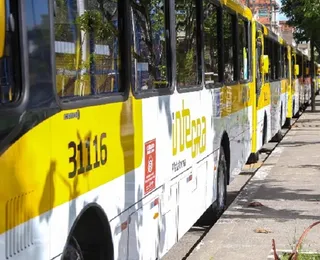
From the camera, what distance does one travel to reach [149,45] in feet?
20.4

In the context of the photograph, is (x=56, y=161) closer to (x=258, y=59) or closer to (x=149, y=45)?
(x=149, y=45)

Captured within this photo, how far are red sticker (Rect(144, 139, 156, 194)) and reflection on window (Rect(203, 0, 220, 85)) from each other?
8.87 ft

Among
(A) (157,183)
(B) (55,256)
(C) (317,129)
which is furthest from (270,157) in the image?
(B) (55,256)

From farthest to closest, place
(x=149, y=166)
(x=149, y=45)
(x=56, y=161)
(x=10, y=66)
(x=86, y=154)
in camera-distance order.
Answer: (x=149, y=45), (x=149, y=166), (x=86, y=154), (x=56, y=161), (x=10, y=66)

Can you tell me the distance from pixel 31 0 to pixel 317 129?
21.7 meters

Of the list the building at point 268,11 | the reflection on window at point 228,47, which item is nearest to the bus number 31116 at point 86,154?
the reflection on window at point 228,47

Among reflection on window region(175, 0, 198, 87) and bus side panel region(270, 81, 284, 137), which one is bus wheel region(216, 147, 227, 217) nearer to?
reflection on window region(175, 0, 198, 87)

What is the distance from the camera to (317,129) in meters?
24.7

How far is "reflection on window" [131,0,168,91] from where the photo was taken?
5738 mm

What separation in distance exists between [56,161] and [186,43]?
12.9ft

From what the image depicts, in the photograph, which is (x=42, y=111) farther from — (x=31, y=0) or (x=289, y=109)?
(x=289, y=109)

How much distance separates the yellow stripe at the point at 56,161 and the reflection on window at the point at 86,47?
0.17 metres

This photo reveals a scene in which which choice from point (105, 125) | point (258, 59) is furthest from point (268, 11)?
point (105, 125)

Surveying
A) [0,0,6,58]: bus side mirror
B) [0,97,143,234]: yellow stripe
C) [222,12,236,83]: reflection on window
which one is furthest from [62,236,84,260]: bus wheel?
[222,12,236,83]: reflection on window
